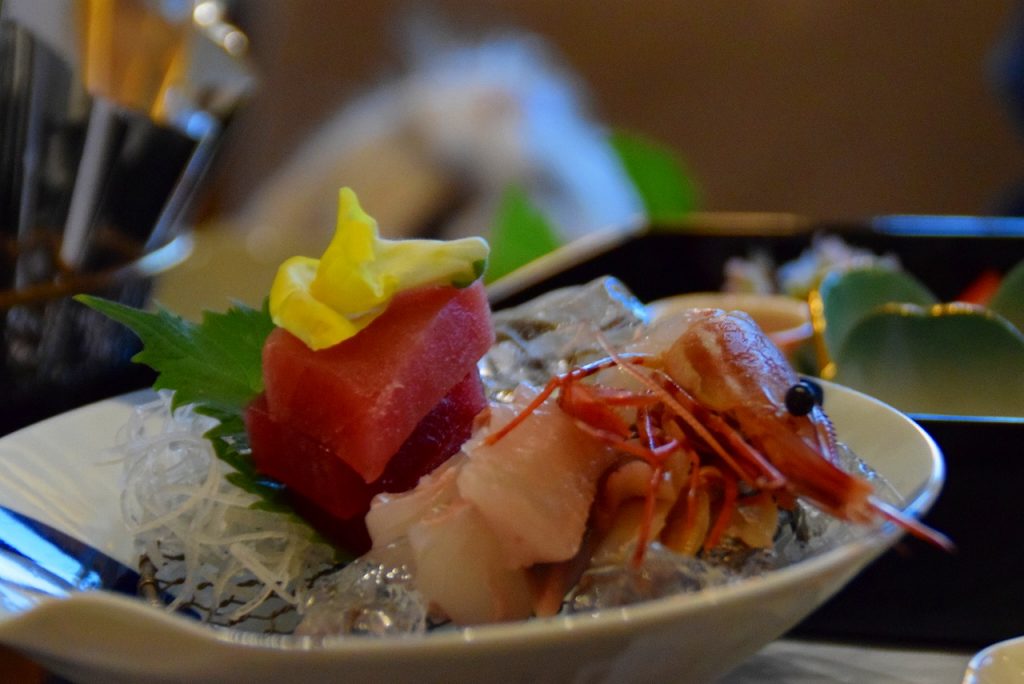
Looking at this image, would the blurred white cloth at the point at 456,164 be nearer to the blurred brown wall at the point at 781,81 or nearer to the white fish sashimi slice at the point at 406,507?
the blurred brown wall at the point at 781,81

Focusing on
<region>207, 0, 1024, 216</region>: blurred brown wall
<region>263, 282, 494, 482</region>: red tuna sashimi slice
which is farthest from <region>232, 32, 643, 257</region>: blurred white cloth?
<region>263, 282, 494, 482</region>: red tuna sashimi slice

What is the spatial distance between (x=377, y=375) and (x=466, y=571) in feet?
0.47

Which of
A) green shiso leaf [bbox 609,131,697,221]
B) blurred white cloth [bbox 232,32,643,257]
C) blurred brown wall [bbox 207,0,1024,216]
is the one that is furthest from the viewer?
blurred brown wall [bbox 207,0,1024,216]

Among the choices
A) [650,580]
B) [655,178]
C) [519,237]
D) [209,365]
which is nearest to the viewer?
[650,580]

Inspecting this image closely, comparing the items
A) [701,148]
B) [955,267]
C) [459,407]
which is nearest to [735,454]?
[459,407]

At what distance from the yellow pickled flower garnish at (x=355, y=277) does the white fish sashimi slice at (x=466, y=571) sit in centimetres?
15

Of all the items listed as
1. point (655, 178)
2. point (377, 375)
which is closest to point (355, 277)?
point (377, 375)

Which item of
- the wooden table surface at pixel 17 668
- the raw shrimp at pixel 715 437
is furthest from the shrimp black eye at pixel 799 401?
the wooden table surface at pixel 17 668

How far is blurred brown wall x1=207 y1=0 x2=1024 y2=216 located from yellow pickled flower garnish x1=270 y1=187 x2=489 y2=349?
2.54m

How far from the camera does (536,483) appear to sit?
60 centimetres

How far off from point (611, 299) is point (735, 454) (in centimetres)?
27

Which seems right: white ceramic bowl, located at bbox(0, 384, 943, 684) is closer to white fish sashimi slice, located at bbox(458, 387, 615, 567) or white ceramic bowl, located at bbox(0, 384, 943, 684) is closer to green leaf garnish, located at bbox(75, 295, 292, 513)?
white fish sashimi slice, located at bbox(458, 387, 615, 567)

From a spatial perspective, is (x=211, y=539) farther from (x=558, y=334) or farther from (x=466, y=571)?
(x=558, y=334)

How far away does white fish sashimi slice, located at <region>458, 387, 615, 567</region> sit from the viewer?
586mm
